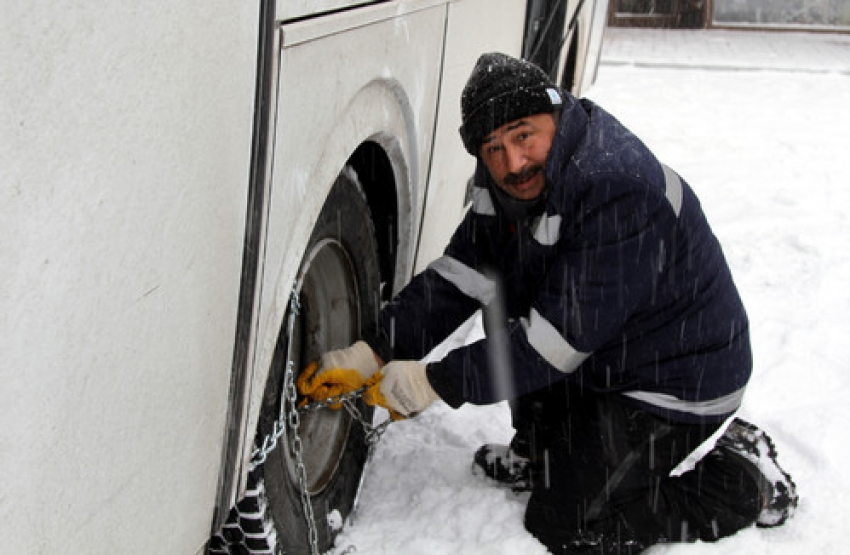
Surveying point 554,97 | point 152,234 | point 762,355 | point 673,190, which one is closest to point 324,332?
point 554,97

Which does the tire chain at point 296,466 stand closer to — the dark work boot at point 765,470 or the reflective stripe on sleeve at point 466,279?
the reflective stripe on sleeve at point 466,279

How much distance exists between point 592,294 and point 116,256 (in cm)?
123

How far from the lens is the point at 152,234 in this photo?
1.07 m

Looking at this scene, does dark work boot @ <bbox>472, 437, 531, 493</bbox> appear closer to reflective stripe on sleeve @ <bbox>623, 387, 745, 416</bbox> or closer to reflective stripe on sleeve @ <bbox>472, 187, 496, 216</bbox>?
reflective stripe on sleeve @ <bbox>623, 387, 745, 416</bbox>

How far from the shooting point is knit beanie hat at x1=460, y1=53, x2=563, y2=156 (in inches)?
77.0

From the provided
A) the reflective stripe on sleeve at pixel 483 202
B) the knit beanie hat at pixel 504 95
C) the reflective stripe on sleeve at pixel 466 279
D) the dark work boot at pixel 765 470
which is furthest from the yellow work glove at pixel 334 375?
the dark work boot at pixel 765 470

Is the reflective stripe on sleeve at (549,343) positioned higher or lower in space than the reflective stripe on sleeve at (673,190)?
lower

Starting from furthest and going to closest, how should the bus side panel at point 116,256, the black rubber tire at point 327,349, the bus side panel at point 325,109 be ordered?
1. the black rubber tire at point 327,349
2. the bus side panel at point 325,109
3. the bus side panel at point 116,256

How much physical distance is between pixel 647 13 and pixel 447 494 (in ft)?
35.5

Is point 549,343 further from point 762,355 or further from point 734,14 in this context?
point 734,14

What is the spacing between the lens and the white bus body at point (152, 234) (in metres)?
0.87

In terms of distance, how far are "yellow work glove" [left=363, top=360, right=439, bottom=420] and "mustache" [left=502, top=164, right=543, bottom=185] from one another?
503 millimetres

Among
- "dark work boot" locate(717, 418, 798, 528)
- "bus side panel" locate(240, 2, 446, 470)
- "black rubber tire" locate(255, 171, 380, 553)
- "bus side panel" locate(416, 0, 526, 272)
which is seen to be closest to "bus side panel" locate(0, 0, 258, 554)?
"bus side panel" locate(240, 2, 446, 470)

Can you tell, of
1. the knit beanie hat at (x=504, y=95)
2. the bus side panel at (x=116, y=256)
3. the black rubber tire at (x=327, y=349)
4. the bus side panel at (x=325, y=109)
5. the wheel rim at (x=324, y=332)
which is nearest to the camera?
the bus side panel at (x=116, y=256)
